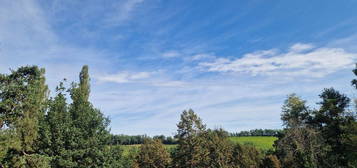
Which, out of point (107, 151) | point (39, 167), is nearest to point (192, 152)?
point (107, 151)

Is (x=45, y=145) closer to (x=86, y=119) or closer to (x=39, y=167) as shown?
(x=39, y=167)

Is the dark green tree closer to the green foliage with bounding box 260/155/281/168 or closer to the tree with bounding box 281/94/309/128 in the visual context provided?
the tree with bounding box 281/94/309/128

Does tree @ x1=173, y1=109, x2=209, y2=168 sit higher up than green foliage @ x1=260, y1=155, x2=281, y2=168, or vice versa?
tree @ x1=173, y1=109, x2=209, y2=168

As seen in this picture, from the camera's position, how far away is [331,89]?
4356cm

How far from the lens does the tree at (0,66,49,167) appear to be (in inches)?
1170

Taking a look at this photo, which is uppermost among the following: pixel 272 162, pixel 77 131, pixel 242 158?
pixel 77 131

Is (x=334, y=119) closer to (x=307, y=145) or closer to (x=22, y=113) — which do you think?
(x=307, y=145)

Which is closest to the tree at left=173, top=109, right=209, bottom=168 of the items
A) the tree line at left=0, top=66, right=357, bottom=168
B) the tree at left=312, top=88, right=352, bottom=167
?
the tree line at left=0, top=66, right=357, bottom=168

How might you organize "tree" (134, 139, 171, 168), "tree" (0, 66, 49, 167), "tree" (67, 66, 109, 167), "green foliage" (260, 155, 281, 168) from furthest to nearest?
1. "green foliage" (260, 155, 281, 168)
2. "tree" (134, 139, 171, 168)
3. "tree" (67, 66, 109, 167)
4. "tree" (0, 66, 49, 167)

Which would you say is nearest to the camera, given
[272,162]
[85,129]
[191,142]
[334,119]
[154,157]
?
[85,129]

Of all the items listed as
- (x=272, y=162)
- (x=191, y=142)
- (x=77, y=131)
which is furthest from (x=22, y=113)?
(x=272, y=162)

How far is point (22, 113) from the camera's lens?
30906 mm

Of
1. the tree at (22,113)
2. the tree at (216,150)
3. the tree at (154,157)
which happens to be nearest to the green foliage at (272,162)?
the tree at (216,150)

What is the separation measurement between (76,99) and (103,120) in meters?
4.27
